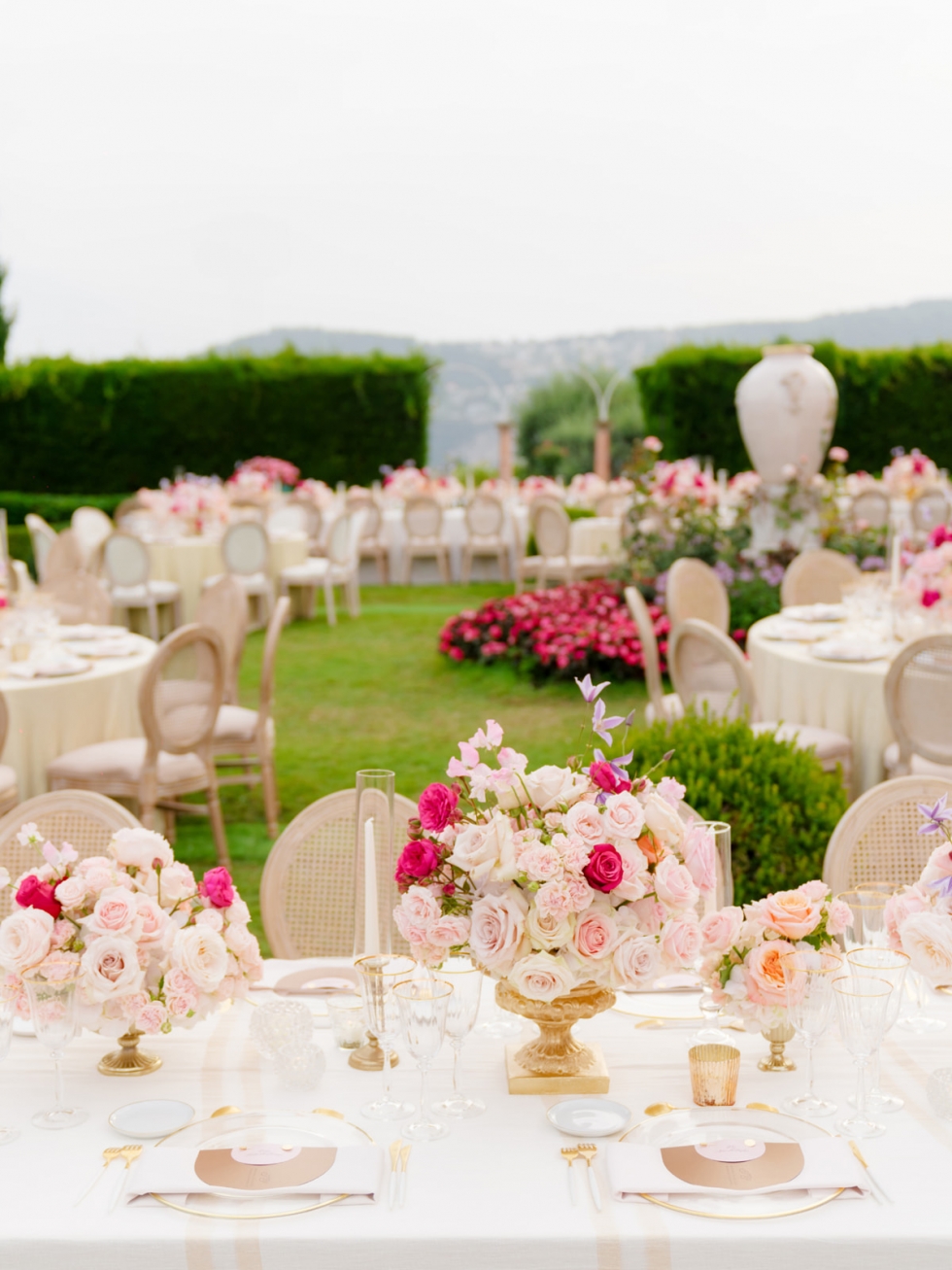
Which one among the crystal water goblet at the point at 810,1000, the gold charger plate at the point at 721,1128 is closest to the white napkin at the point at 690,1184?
the gold charger plate at the point at 721,1128

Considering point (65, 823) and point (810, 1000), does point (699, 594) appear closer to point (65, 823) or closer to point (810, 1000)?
point (65, 823)

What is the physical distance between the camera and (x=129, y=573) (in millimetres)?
9812

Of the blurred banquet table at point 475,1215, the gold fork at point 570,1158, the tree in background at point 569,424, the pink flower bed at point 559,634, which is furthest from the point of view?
the tree in background at point 569,424

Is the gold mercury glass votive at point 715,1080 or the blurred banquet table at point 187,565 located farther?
the blurred banquet table at point 187,565

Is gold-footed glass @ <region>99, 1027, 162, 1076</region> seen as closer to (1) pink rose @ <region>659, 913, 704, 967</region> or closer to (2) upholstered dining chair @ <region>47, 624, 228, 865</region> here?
(1) pink rose @ <region>659, 913, 704, 967</region>

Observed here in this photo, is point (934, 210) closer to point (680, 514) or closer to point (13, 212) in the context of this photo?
point (680, 514)

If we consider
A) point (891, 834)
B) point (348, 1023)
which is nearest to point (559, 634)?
point (891, 834)

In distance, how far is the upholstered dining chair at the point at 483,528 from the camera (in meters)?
13.6

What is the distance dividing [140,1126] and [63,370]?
16.6 meters

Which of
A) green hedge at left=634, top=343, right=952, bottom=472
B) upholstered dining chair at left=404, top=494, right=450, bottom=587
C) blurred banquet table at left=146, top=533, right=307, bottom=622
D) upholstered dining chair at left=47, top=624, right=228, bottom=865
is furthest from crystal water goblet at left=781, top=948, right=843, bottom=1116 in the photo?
green hedge at left=634, top=343, right=952, bottom=472

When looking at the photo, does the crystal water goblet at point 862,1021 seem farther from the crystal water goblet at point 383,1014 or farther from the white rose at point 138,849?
the white rose at point 138,849

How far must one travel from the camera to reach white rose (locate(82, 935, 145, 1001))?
5.65 feet

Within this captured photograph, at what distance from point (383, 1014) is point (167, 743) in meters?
3.07

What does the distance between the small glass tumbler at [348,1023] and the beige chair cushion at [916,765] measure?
2.97 meters
